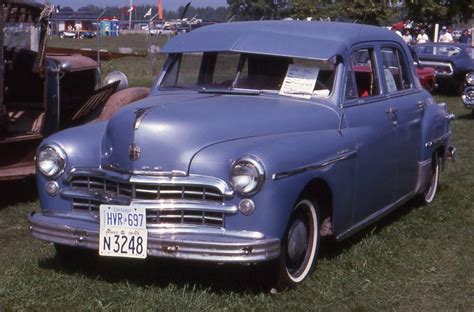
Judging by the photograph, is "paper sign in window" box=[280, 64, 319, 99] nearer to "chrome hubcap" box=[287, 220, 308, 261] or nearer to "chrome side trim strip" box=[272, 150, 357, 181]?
"chrome side trim strip" box=[272, 150, 357, 181]

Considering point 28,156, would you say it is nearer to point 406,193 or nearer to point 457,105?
point 406,193

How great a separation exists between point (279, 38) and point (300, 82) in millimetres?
413

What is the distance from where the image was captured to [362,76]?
21.4ft

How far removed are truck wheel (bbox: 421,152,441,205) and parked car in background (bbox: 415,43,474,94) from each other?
13.1m

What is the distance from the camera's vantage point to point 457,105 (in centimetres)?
1859

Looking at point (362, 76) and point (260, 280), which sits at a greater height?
point (362, 76)

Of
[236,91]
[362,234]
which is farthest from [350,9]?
[236,91]

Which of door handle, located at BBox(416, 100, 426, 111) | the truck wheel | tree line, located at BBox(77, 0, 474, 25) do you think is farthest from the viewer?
tree line, located at BBox(77, 0, 474, 25)

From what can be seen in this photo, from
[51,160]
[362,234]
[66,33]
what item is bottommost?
[66,33]

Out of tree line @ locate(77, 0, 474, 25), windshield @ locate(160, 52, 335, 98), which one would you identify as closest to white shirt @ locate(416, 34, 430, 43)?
tree line @ locate(77, 0, 474, 25)

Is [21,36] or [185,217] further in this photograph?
[21,36]

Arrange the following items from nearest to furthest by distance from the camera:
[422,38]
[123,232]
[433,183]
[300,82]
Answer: [123,232]
[300,82]
[433,183]
[422,38]

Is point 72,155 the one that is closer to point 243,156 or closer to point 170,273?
point 170,273

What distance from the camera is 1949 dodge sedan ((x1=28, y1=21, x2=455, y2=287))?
4.81 m
